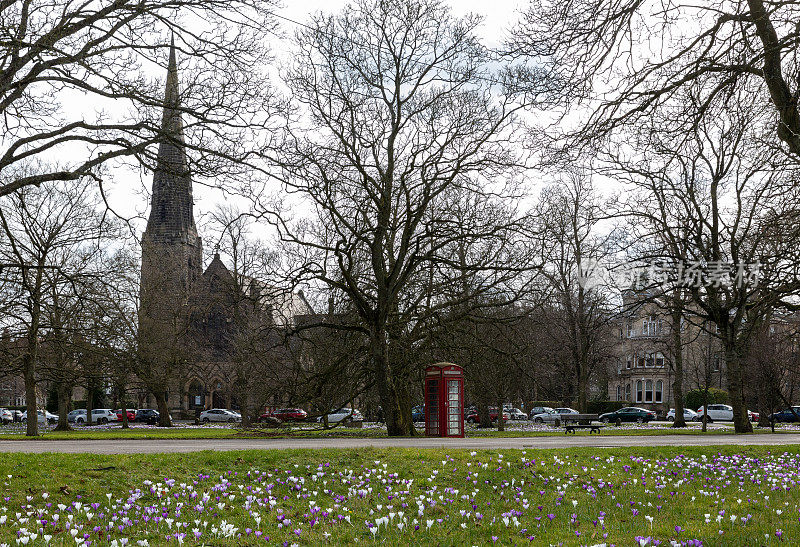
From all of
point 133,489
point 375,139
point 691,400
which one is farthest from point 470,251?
point 691,400

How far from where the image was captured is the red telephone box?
2305 centimetres

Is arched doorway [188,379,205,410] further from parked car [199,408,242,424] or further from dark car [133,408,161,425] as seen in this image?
dark car [133,408,161,425]

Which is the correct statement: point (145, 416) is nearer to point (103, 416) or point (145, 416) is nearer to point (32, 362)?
point (103, 416)

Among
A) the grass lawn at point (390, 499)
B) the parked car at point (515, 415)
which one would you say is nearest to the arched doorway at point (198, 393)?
the parked car at point (515, 415)

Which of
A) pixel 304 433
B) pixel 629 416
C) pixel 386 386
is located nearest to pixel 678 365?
pixel 386 386

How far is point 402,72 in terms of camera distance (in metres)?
24.2

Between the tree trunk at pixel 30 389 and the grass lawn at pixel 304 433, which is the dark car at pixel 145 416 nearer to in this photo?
the grass lawn at pixel 304 433

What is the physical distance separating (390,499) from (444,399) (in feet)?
47.1

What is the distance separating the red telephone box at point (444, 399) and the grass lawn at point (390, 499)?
10051 millimetres

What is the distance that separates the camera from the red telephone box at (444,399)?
23047 millimetres

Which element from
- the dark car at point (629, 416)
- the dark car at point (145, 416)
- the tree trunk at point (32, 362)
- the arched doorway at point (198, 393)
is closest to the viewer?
the tree trunk at point (32, 362)

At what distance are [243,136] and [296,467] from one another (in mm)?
6135

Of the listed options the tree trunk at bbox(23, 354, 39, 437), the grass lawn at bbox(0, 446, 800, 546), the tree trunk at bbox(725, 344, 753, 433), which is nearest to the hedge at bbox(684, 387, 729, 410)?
the tree trunk at bbox(725, 344, 753, 433)

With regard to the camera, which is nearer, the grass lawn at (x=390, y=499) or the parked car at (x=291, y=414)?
the grass lawn at (x=390, y=499)
